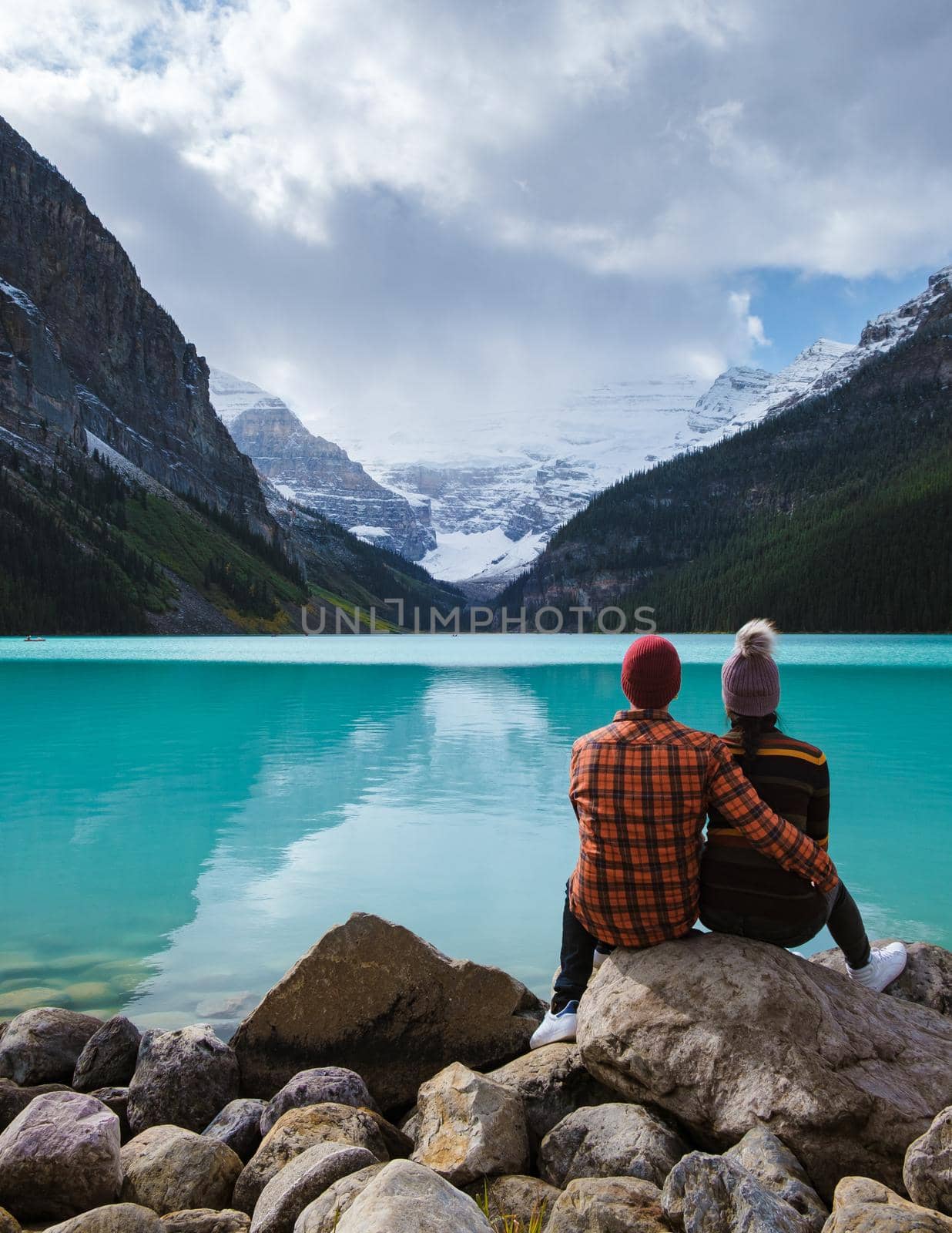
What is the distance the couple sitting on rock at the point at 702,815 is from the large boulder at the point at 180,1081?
2807 millimetres

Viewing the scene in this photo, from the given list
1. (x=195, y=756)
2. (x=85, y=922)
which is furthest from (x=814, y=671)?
(x=85, y=922)

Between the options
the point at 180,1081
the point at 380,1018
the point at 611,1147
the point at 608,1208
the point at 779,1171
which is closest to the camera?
the point at 608,1208

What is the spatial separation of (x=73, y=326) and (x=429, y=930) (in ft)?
665

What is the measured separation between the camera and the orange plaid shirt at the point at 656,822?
499cm

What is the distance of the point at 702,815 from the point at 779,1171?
1.77 m

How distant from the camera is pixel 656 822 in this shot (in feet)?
16.7

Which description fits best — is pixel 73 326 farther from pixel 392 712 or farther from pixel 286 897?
pixel 286 897

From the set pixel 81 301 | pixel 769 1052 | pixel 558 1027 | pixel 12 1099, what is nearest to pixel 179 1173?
pixel 12 1099

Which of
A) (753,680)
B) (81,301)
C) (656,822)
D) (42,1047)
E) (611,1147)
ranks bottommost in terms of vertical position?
(42,1047)

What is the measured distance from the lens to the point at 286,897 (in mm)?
11281

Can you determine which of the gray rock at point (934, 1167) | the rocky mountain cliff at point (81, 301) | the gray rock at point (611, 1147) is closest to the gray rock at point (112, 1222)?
the gray rock at point (611, 1147)

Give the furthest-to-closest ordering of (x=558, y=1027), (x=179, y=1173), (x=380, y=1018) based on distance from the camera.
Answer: (x=380, y=1018), (x=558, y=1027), (x=179, y=1173)

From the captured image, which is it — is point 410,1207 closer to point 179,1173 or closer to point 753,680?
point 179,1173

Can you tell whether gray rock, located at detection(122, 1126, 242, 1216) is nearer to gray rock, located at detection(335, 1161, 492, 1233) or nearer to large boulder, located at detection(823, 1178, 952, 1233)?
gray rock, located at detection(335, 1161, 492, 1233)
